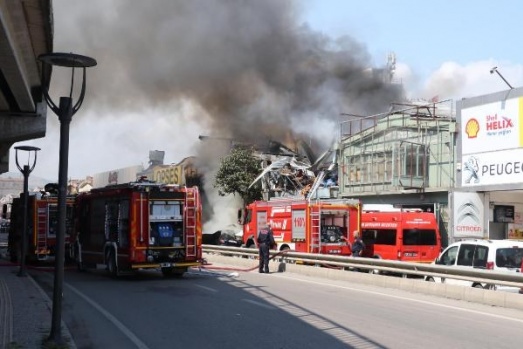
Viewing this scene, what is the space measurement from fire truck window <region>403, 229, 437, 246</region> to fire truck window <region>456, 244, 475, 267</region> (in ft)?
21.4

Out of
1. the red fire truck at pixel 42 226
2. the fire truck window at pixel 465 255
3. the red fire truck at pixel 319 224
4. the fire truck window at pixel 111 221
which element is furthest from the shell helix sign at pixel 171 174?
the fire truck window at pixel 465 255

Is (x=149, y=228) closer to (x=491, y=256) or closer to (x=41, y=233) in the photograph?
(x=41, y=233)

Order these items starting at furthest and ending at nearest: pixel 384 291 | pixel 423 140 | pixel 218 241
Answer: pixel 218 241
pixel 423 140
pixel 384 291

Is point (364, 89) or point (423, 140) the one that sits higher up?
point (364, 89)

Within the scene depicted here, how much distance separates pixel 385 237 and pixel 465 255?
24.0 feet

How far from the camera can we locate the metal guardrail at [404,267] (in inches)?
444

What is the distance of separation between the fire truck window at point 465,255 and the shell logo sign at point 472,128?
1143cm

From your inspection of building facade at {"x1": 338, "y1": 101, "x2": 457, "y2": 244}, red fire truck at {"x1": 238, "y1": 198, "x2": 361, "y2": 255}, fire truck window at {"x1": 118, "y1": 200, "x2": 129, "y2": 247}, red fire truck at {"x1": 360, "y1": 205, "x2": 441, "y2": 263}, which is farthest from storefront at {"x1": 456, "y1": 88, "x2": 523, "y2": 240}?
fire truck window at {"x1": 118, "y1": 200, "x2": 129, "y2": 247}

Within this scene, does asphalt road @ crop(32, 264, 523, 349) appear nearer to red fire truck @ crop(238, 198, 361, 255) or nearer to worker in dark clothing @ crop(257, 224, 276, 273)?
worker in dark clothing @ crop(257, 224, 276, 273)

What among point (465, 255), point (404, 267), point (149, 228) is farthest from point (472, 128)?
point (149, 228)

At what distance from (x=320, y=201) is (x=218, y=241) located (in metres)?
13.0

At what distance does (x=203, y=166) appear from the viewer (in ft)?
150

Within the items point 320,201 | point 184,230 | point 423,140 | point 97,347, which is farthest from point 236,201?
point 97,347

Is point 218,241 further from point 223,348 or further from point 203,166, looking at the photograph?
point 223,348
